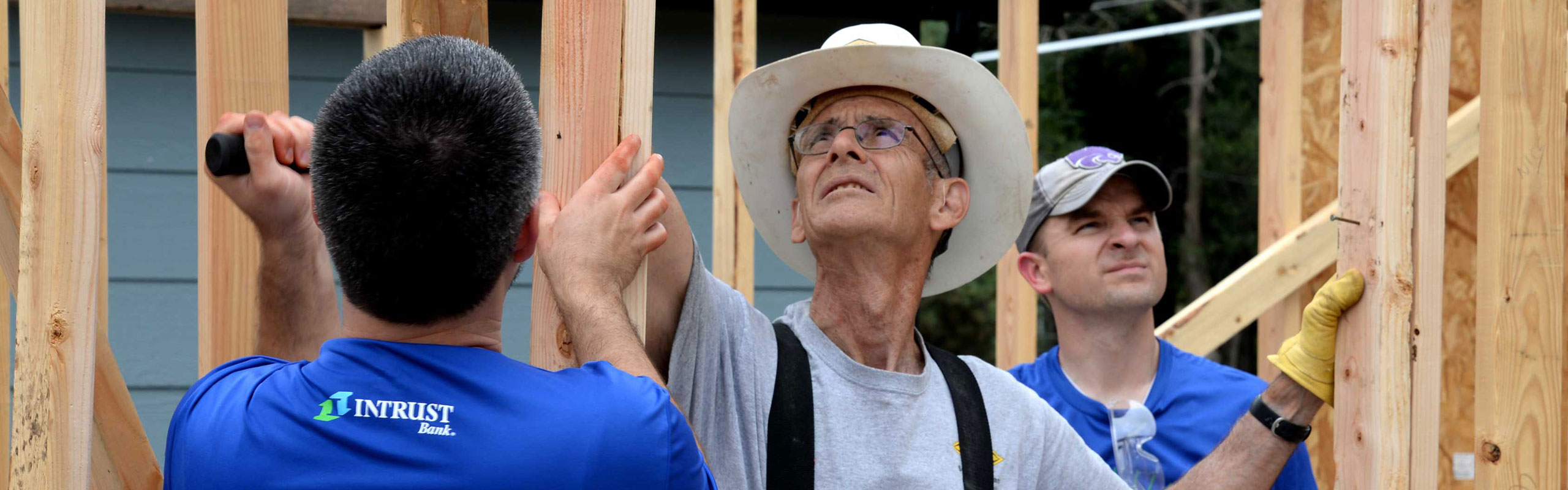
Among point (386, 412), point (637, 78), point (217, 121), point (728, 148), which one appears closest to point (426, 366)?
point (386, 412)

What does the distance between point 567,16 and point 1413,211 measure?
1.48 meters

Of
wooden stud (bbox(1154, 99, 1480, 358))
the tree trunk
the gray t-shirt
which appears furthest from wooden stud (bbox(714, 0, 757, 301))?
the tree trunk

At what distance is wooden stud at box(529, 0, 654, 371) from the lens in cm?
163

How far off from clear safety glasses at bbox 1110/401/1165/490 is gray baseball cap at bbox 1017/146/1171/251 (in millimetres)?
496

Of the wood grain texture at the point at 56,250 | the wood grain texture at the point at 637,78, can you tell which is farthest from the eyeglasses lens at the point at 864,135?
the wood grain texture at the point at 56,250

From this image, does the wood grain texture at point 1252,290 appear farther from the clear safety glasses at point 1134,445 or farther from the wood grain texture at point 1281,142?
the clear safety glasses at point 1134,445

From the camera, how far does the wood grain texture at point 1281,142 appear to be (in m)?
3.88

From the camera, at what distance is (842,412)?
1.96 m

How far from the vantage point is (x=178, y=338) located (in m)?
3.94

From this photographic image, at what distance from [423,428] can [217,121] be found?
0.72 meters

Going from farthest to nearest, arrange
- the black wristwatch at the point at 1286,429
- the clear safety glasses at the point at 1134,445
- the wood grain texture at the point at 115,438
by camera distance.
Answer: the clear safety glasses at the point at 1134,445, the black wristwatch at the point at 1286,429, the wood grain texture at the point at 115,438

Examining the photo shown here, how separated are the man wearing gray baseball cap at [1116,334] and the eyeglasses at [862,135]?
0.76 metres

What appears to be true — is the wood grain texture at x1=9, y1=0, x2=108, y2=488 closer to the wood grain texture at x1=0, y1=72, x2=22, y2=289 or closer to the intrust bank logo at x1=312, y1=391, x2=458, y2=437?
the wood grain texture at x1=0, y1=72, x2=22, y2=289

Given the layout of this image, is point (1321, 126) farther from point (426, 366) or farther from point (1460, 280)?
→ point (426, 366)
